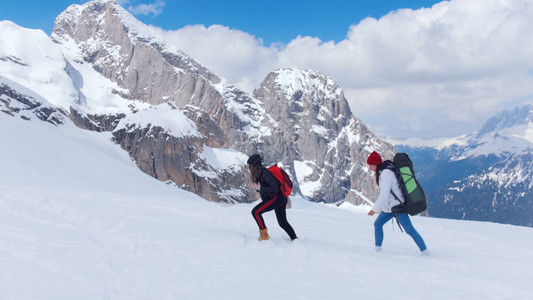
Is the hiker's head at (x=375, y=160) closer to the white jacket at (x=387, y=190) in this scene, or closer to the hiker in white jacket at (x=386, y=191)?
the hiker in white jacket at (x=386, y=191)

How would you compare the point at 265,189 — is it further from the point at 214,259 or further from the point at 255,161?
the point at 214,259

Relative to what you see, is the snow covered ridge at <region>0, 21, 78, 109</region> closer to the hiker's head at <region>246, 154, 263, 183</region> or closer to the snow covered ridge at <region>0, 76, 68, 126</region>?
the snow covered ridge at <region>0, 76, 68, 126</region>

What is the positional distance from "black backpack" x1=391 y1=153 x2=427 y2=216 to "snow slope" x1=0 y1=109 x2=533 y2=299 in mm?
1317

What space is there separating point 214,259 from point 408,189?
495cm

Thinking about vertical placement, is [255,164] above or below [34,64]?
below

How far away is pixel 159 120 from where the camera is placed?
104812mm

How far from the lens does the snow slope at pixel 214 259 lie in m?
6.50

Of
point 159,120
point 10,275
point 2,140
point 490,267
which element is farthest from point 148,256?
point 159,120

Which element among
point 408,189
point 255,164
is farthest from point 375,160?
point 255,164

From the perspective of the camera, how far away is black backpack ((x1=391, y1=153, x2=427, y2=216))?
943 centimetres

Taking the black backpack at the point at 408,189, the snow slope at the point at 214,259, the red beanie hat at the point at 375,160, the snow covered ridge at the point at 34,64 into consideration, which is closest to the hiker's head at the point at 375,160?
the red beanie hat at the point at 375,160

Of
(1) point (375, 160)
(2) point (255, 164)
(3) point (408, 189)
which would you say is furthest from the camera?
(2) point (255, 164)

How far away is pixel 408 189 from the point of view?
950 centimetres

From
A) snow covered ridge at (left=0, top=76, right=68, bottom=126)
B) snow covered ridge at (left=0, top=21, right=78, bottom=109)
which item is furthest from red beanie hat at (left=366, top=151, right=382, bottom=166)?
snow covered ridge at (left=0, top=21, right=78, bottom=109)
